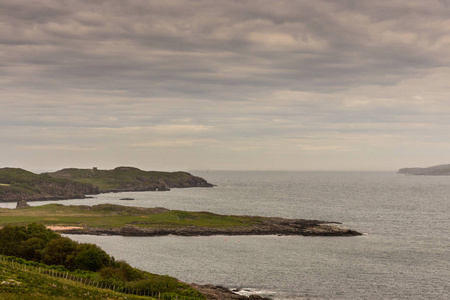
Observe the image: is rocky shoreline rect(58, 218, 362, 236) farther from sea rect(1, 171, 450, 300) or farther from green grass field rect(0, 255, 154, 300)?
green grass field rect(0, 255, 154, 300)

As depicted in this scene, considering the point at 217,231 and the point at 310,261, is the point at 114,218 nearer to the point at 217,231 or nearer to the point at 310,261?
the point at 217,231

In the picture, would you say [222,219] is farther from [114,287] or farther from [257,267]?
[114,287]

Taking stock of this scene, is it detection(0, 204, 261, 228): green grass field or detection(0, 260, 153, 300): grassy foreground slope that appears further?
detection(0, 204, 261, 228): green grass field

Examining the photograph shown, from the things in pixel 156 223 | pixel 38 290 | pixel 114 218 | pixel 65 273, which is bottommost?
pixel 156 223

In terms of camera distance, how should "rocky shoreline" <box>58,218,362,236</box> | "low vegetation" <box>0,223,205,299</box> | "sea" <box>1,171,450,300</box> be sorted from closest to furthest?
1. "low vegetation" <box>0,223,205,299</box>
2. "sea" <box>1,171,450,300</box>
3. "rocky shoreline" <box>58,218,362,236</box>

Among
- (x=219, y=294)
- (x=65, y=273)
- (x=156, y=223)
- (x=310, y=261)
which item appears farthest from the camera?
(x=156, y=223)

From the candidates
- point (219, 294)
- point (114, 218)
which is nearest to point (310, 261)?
point (219, 294)

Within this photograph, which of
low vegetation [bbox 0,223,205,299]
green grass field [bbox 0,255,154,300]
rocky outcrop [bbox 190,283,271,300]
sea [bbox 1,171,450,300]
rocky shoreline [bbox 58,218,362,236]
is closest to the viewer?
green grass field [bbox 0,255,154,300]

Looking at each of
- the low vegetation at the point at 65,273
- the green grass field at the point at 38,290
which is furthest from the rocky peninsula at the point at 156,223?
the green grass field at the point at 38,290

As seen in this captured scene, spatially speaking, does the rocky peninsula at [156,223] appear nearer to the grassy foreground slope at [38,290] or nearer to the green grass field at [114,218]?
the green grass field at [114,218]

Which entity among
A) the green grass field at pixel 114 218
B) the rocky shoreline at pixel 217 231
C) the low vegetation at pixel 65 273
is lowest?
the rocky shoreline at pixel 217 231

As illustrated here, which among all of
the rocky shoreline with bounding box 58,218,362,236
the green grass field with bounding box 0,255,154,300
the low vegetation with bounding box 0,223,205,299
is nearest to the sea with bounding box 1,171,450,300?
the rocky shoreline with bounding box 58,218,362,236

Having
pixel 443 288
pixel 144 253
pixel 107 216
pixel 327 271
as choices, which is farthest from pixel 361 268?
pixel 107 216

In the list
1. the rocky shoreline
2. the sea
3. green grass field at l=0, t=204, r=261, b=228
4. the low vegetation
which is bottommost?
the sea
